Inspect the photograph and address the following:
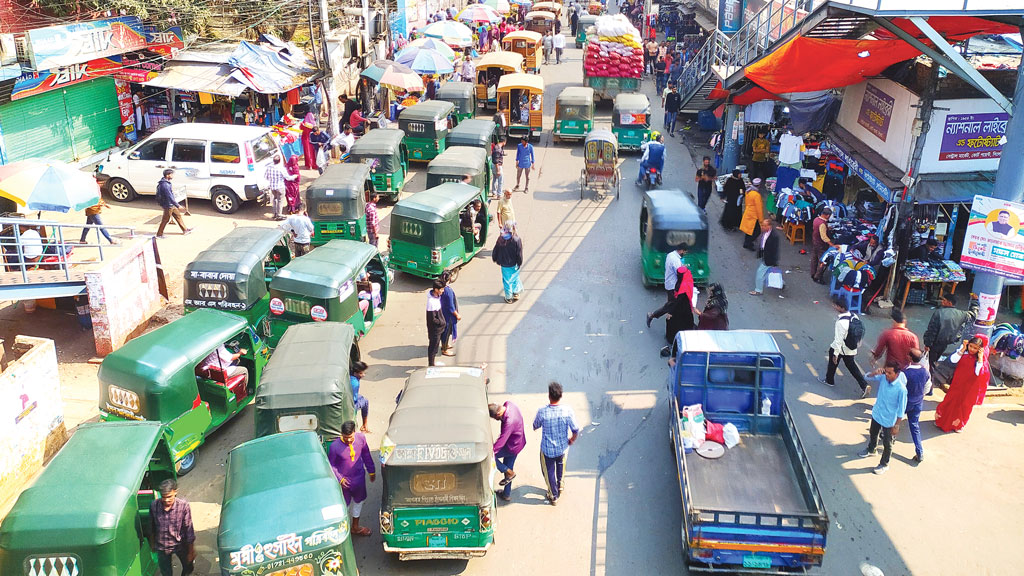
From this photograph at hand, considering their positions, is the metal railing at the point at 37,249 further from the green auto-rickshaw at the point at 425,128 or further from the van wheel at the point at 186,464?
the green auto-rickshaw at the point at 425,128

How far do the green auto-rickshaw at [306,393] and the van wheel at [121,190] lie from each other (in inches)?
463

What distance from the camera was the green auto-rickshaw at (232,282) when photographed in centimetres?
1259

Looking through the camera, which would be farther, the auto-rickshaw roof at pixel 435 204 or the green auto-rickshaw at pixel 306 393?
the auto-rickshaw roof at pixel 435 204

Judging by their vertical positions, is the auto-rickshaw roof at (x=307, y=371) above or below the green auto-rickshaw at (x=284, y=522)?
above

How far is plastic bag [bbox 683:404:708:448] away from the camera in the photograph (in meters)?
9.91

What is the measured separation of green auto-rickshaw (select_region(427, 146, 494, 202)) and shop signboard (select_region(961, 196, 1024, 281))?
9.38 meters

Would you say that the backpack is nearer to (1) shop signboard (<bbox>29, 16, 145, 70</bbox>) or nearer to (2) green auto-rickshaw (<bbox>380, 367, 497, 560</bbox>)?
(2) green auto-rickshaw (<bbox>380, 367, 497, 560</bbox>)

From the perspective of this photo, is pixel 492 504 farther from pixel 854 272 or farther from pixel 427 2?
pixel 427 2

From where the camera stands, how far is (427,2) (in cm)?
4419

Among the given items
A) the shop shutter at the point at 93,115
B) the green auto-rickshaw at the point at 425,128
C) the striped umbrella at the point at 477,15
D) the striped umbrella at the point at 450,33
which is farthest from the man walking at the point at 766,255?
the striped umbrella at the point at 477,15

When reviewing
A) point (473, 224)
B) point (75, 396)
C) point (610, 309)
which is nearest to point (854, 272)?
point (610, 309)

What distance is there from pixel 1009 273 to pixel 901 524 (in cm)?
449

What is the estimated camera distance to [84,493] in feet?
24.9

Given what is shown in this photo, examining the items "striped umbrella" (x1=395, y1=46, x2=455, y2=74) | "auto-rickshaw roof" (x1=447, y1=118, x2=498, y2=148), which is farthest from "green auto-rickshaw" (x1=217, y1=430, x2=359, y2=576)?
"striped umbrella" (x1=395, y1=46, x2=455, y2=74)
